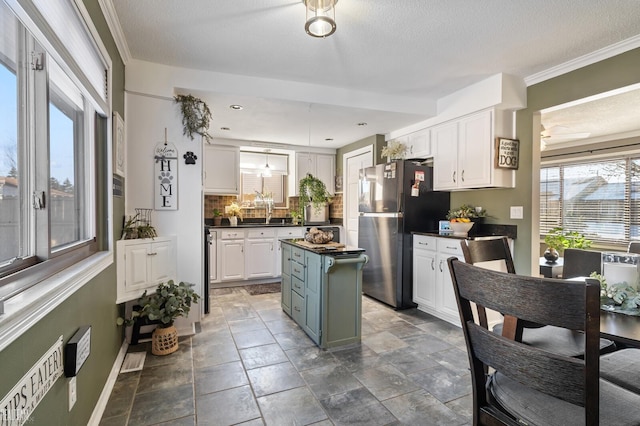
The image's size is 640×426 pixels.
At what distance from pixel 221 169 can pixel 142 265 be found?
8.67 feet

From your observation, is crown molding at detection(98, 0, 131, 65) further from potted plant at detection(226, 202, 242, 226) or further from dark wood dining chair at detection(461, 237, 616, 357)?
potted plant at detection(226, 202, 242, 226)

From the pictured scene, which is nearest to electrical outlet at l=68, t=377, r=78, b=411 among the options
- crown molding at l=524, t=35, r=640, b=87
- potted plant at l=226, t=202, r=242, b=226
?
potted plant at l=226, t=202, r=242, b=226

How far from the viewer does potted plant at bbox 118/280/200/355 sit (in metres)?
2.44

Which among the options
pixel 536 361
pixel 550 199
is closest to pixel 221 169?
pixel 536 361

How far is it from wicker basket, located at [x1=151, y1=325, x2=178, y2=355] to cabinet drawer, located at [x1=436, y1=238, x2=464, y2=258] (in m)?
2.62

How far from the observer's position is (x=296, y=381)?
6.86 ft

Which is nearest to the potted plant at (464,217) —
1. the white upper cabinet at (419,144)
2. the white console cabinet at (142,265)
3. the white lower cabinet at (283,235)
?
the white upper cabinet at (419,144)

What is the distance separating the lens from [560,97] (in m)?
2.77

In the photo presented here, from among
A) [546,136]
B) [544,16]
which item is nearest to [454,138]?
[546,136]

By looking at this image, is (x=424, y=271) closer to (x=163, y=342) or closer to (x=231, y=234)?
(x=163, y=342)

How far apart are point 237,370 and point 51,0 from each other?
2.24 m

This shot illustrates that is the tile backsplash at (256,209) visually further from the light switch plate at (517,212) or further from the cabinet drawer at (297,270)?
the light switch plate at (517,212)

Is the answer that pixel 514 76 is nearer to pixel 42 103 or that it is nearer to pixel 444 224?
pixel 444 224

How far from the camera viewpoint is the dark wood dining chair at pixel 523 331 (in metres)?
1.32
